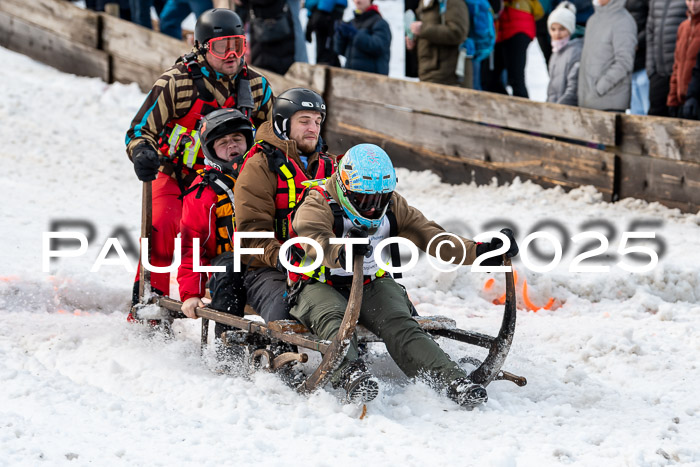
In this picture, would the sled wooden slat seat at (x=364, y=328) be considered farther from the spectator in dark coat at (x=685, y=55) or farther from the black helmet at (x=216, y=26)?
the spectator in dark coat at (x=685, y=55)

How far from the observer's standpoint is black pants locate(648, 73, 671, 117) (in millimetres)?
9227

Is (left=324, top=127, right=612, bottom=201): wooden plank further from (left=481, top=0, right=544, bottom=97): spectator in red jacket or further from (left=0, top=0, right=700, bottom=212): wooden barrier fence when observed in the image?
(left=481, top=0, right=544, bottom=97): spectator in red jacket

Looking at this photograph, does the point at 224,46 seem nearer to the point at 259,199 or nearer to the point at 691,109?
the point at 259,199

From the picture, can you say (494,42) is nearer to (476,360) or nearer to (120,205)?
(120,205)

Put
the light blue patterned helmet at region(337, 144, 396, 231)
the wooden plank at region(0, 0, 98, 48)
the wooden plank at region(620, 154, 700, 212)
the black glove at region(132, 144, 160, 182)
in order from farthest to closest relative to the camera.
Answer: the wooden plank at region(0, 0, 98, 48)
the wooden plank at region(620, 154, 700, 212)
the black glove at region(132, 144, 160, 182)
the light blue patterned helmet at region(337, 144, 396, 231)

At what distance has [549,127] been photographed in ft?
31.9

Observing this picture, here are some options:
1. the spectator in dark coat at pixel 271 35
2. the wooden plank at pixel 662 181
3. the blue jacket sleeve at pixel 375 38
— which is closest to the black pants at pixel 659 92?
the wooden plank at pixel 662 181

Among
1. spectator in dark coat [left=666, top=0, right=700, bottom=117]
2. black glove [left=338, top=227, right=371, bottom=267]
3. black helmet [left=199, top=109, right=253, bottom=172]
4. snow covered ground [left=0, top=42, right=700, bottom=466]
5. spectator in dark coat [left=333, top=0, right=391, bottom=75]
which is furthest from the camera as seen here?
spectator in dark coat [left=333, top=0, right=391, bottom=75]

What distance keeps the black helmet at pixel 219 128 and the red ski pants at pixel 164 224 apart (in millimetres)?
558

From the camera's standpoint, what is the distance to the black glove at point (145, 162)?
5.94 meters

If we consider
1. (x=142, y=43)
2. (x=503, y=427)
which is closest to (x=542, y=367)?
(x=503, y=427)

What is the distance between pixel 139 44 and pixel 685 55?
291 inches

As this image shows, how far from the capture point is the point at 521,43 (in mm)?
10617

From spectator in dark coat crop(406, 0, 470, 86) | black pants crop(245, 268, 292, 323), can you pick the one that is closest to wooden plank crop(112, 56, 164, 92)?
spectator in dark coat crop(406, 0, 470, 86)
